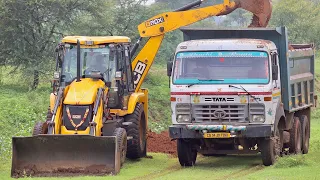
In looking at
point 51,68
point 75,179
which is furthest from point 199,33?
point 51,68

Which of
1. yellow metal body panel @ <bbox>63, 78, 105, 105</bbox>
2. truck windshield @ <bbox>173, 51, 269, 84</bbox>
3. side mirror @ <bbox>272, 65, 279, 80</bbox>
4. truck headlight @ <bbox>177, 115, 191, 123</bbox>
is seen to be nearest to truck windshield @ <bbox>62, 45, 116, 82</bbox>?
yellow metal body panel @ <bbox>63, 78, 105, 105</bbox>

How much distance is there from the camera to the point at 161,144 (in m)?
21.6

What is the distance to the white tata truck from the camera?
16141 mm

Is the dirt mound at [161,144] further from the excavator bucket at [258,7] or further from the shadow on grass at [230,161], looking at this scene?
the excavator bucket at [258,7]

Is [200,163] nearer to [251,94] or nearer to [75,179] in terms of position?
[251,94]

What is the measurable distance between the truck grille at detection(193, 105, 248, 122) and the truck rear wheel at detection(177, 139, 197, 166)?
94 centimetres

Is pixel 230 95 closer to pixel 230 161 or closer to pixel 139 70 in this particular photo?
pixel 230 161

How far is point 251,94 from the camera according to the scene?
1609 centimetres

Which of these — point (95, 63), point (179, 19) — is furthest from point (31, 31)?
point (95, 63)

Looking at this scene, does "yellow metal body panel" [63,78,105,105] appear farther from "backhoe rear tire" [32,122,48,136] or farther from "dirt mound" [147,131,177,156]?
"dirt mound" [147,131,177,156]

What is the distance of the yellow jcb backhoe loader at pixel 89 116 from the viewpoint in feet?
50.2

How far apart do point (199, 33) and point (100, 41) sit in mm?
2773

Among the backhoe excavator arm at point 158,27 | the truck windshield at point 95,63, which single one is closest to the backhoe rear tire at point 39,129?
the truck windshield at point 95,63

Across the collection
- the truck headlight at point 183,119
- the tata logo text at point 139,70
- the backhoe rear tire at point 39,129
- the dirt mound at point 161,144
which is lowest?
the dirt mound at point 161,144
